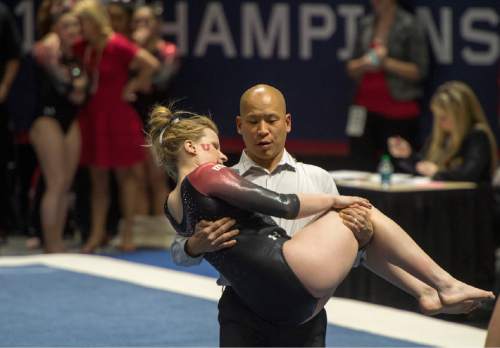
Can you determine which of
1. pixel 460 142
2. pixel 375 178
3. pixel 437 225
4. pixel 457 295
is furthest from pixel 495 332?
pixel 460 142

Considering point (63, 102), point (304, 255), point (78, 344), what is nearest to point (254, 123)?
point (304, 255)

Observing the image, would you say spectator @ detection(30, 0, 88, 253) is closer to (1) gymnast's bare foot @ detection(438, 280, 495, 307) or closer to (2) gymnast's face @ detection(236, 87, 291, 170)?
(2) gymnast's face @ detection(236, 87, 291, 170)

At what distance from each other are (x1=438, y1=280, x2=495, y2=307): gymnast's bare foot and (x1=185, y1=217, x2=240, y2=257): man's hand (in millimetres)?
745

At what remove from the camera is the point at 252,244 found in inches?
161

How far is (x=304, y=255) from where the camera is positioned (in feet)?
13.5

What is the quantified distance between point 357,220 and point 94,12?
4515 mm

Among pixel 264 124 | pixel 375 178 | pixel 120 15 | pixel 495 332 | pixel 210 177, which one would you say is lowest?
pixel 375 178

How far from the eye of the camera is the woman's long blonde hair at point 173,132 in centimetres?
428

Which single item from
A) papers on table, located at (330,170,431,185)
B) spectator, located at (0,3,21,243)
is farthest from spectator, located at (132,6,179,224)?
papers on table, located at (330,170,431,185)

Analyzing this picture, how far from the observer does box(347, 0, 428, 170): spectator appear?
8750mm

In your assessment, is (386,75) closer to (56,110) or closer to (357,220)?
(56,110)

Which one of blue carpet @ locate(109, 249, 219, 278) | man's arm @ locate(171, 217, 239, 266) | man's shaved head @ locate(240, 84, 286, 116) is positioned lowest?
blue carpet @ locate(109, 249, 219, 278)

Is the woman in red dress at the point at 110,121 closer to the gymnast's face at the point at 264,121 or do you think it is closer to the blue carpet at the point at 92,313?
the blue carpet at the point at 92,313

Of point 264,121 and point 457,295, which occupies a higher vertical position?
point 264,121
